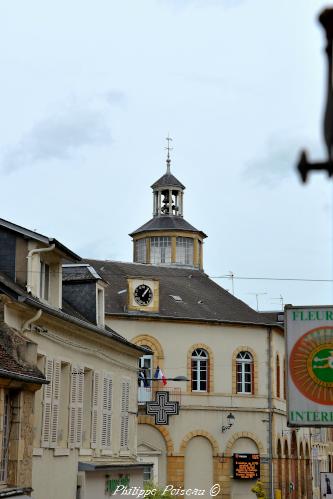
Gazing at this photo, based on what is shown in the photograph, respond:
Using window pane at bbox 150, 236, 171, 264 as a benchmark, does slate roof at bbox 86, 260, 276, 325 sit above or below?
below

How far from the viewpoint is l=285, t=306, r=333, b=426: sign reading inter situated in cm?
1934

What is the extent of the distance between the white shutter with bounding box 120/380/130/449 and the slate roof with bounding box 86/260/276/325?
1812 cm

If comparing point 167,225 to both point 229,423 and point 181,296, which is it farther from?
point 229,423

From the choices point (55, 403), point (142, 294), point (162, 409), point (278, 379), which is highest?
point (142, 294)

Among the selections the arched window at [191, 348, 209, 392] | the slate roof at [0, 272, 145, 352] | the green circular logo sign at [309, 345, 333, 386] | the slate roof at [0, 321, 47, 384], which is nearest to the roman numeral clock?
the arched window at [191, 348, 209, 392]

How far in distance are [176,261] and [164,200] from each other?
4268mm

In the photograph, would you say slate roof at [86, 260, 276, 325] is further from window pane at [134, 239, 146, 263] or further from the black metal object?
the black metal object

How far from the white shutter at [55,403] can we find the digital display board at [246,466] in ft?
81.6

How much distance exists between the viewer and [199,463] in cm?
4572

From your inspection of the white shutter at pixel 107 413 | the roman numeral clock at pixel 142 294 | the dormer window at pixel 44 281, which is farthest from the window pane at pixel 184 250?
the dormer window at pixel 44 281

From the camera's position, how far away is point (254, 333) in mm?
48844

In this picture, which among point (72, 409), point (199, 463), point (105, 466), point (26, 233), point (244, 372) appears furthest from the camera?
point (244, 372)

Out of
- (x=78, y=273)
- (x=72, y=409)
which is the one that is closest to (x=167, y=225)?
(x=78, y=273)

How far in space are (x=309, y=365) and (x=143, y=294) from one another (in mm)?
27830
